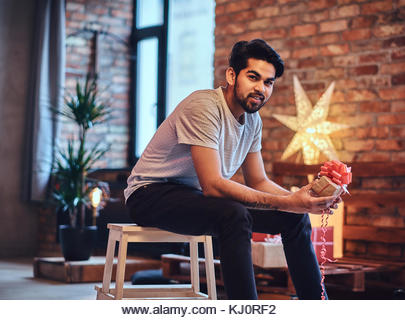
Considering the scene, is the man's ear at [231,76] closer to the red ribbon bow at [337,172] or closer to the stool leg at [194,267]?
the red ribbon bow at [337,172]

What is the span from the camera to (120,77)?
5.93m

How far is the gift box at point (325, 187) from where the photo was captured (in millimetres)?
2020

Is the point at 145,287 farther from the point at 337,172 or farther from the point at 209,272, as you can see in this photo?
the point at 337,172

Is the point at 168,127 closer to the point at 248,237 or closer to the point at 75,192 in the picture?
the point at 248,237

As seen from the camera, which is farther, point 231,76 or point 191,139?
point 231,76

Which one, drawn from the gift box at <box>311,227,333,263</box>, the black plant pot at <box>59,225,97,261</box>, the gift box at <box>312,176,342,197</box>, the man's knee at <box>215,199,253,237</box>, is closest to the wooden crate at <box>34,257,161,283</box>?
the black plant pot at <box>59,225,97,261</box>

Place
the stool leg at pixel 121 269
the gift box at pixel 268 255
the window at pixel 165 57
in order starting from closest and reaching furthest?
the stool leg at pixel 121 269
the gift box at pixel 268 255
the window at pixel 165 57

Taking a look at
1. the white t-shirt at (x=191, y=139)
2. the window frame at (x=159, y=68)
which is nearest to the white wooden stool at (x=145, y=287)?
the white t-shirt at (x=191, y=139)

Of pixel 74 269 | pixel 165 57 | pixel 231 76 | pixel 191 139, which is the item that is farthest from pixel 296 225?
pixel 165 57

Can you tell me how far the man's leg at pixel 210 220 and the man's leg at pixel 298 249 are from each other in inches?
7.8

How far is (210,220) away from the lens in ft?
6.72

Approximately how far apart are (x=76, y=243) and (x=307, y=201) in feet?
8.63
